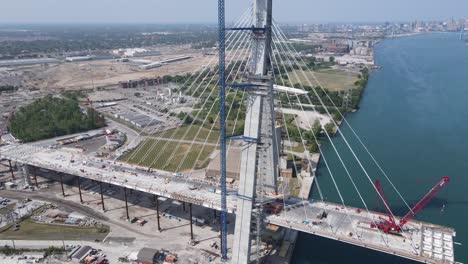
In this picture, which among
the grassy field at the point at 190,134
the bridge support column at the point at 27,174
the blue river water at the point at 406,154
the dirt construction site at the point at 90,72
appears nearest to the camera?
the blue river water at the point at 406,154

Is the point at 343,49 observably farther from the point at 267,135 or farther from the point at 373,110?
the point at 267,135

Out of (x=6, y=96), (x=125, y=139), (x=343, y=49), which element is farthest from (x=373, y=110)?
(x=343, y=49)

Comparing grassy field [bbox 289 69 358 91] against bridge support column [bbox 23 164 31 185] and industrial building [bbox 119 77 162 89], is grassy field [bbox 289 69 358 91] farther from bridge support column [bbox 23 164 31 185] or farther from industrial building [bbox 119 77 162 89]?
bridge support column [bbox 23 164 31 185]

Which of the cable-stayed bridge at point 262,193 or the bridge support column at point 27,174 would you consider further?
the bridge support column at point 27,174

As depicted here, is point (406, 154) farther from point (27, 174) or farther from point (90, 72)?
point (90, 72)

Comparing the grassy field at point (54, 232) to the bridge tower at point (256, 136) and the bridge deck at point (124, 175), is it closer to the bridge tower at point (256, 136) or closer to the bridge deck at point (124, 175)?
the bridge deck at point (124, 175)

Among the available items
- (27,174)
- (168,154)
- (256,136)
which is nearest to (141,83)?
(168,154)

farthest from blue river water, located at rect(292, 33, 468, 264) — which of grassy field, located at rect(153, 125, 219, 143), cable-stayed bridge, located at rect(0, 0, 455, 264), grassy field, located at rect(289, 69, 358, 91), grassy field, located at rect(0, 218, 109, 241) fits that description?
grassy field, located at rect(0, 218, 109, 241)

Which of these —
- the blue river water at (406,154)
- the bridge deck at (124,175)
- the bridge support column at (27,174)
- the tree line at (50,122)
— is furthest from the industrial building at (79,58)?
the bridge support column at (27,174)
